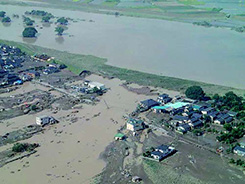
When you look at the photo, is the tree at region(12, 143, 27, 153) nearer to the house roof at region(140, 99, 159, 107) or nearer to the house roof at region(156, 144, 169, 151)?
the house roof at region(156, 144, 169, 151)

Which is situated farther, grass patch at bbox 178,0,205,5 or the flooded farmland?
grass patch at bbox 178,0,205,5

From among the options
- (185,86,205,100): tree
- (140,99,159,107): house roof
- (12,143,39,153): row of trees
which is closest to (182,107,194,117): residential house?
(185,86,205,100): tree

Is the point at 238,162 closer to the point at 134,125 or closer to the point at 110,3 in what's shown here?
the point at 134,125

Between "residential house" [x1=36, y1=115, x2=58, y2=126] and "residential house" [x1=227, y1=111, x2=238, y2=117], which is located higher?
"residential house" [x1=227, y1=111, x2=238, y2=117]

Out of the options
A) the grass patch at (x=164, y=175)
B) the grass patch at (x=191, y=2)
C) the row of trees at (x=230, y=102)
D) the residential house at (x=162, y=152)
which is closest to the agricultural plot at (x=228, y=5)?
the grass patch at (x=191, y=2)

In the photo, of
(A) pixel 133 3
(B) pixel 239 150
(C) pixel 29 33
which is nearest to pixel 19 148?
(B) pixel 239 150

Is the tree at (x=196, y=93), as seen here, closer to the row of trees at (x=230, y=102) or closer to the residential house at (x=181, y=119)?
the row of trees at (x=230, y=102)
